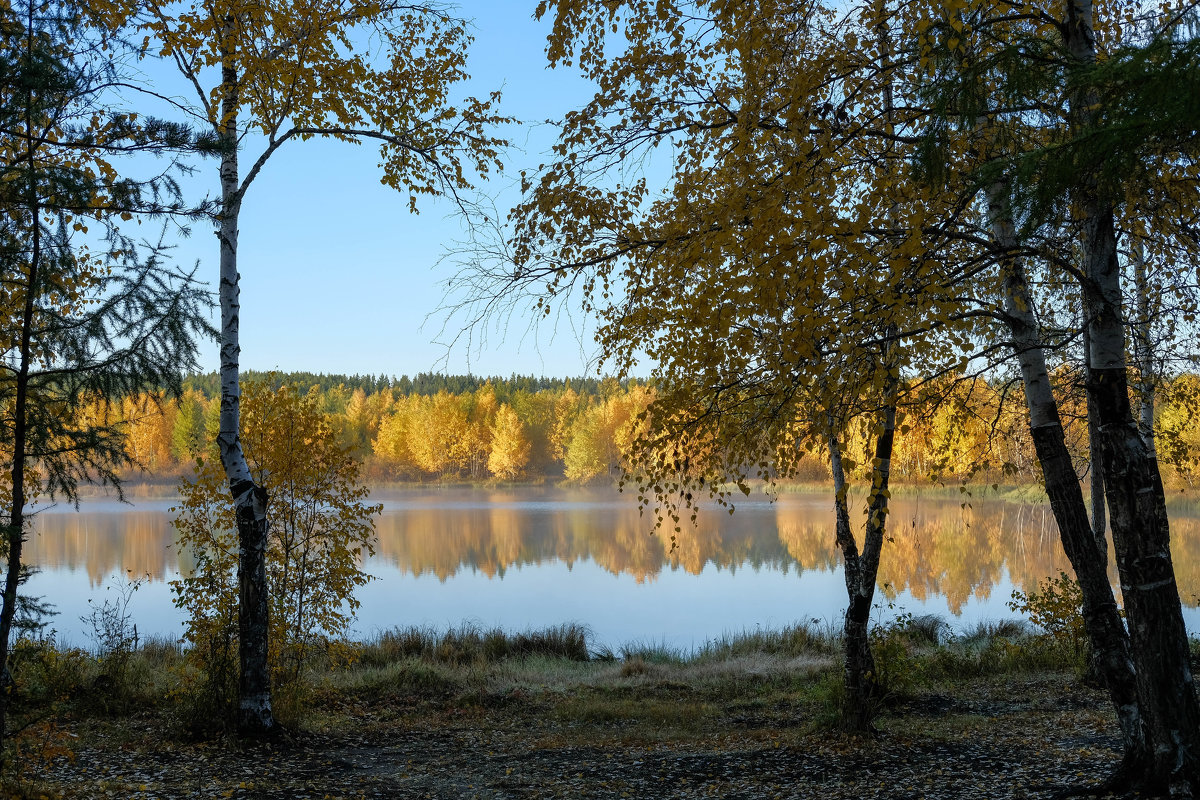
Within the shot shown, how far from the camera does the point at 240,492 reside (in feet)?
21.7

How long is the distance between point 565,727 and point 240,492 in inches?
150

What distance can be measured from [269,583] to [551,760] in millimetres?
3631

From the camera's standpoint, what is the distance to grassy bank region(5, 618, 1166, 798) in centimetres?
532

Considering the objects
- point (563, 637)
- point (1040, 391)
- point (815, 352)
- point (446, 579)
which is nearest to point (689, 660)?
point (563, 637)

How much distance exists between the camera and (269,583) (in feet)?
27.0

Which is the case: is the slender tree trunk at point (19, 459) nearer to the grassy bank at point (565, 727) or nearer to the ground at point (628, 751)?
the grassy bank at point (565, 727)

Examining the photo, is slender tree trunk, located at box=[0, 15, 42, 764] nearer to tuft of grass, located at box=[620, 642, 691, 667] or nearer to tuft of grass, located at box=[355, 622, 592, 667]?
tuft of grass, located at box=[355, 622, 592, 667]

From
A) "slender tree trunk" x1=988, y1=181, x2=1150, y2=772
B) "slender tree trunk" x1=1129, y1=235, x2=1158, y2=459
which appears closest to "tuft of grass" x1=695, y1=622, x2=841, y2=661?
"slender tree trunk" x1=1129, y1=235, x2=1158, y2=459

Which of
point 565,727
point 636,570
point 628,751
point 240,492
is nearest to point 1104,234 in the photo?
point 628,751

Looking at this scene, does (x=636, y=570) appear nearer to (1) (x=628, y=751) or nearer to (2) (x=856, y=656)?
(1) (x=628, y=751)

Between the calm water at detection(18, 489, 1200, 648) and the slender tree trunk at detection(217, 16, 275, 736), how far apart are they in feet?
15.0

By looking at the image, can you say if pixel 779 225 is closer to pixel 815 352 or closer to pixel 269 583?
pixel 815 352

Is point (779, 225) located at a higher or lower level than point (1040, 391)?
higher

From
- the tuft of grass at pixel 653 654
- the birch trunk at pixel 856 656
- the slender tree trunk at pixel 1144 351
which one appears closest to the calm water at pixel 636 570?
the tuft of grass at pixel 653 654
